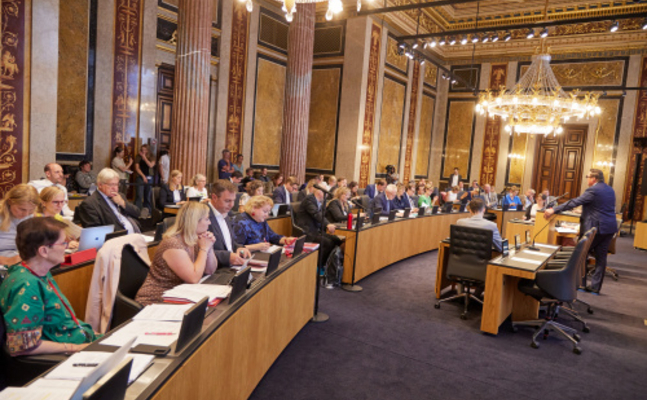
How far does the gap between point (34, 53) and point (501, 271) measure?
18.9 feet

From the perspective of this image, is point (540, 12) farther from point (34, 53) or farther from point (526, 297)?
point (34, 53)

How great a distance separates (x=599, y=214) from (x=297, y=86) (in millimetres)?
5717

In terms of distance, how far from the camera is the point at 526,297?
446 cm

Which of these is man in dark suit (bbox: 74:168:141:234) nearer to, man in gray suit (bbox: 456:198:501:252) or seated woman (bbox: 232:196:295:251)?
seated woman (bbox: 232:196:295:251)

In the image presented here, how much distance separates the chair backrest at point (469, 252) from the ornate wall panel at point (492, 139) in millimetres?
10312

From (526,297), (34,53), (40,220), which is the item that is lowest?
(526,297)

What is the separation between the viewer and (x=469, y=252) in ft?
14.7

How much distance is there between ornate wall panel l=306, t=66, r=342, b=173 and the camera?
11.3 m

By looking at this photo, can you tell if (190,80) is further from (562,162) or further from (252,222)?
(562,162)

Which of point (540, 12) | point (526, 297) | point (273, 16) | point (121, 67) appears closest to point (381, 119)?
point (273, 16)

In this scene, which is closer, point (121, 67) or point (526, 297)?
point (526, 297)

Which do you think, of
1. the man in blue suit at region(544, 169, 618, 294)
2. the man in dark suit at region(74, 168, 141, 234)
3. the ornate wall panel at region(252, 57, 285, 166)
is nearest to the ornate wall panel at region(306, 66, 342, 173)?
the ornate wall panel at region(252, 57, 285, 166)

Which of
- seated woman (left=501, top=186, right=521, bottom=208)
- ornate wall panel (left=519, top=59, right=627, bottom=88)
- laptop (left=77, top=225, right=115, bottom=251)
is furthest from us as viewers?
ornate wall panel (left=519, top=59, right=627, bottom=88)

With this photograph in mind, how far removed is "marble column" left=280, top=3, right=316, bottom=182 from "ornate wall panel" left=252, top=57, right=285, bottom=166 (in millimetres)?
1802
